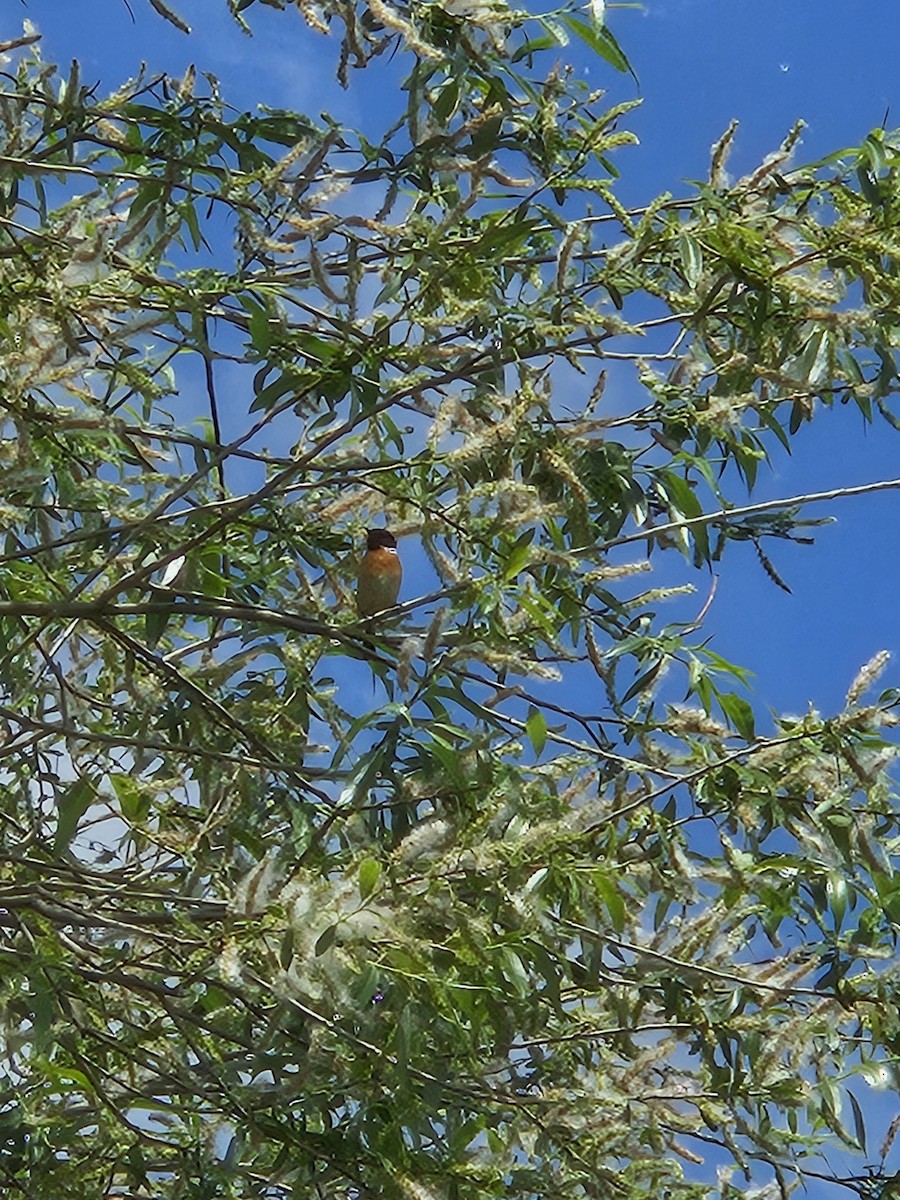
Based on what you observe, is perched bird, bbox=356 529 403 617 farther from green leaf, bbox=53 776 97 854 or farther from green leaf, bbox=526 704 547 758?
green leaf, bbox=526 704 547 758

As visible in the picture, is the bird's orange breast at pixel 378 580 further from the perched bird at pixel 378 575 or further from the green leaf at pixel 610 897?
the green leaf at pixel 610 897

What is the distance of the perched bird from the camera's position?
3678 millimetres

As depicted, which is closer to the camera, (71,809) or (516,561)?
(516,561)

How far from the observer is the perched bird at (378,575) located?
3678mm

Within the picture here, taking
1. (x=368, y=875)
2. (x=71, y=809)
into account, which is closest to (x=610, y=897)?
(x=368, y=875)

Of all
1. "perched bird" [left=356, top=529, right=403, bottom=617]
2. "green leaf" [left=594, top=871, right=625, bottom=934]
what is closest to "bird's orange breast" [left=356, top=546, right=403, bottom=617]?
"perched bird" [left=356, top=529, right=403, bottom=617]

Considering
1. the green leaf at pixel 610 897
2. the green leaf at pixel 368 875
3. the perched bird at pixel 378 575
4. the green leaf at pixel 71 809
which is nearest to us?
the green leaf at pixel 368 875

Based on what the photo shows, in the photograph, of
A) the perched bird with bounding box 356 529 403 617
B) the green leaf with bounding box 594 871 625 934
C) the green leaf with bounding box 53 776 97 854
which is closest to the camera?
the green leaf with bounding box 594 871 625 934

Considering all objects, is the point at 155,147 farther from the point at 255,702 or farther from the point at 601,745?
the point at 601,745

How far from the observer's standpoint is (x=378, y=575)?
3.85m

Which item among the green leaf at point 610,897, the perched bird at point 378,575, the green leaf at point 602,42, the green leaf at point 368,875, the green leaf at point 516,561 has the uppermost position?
the green leaf at point 602,42

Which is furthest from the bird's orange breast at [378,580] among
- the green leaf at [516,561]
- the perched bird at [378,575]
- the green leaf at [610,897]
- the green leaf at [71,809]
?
the green leaf at [610,897]

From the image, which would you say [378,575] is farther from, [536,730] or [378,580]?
[536,730]

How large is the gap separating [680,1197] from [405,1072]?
122cm
